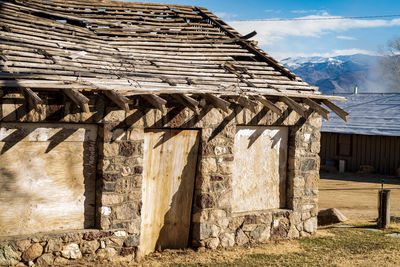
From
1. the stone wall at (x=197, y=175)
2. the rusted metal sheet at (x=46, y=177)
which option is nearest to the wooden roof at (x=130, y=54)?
the stone wall at (x=197, y=175)

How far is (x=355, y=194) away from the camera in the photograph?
16078mm

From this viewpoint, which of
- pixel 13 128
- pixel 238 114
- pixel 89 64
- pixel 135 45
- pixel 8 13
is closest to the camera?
pixel 13 128

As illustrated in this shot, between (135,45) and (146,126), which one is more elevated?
(135,45)

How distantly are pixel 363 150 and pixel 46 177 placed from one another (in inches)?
707

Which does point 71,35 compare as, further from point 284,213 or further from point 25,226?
point 284,213

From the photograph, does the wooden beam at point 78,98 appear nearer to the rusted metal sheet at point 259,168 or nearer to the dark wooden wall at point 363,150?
the rusted metal sheet at point 259,168

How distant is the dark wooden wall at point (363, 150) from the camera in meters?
21.2

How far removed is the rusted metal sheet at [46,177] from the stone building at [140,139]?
0.01 meters

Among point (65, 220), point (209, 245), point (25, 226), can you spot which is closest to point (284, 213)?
point (209, 245)

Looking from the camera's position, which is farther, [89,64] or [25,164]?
[89,64]

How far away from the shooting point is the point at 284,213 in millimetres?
8961

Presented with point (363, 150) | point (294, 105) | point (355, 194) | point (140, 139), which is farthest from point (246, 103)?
point (363, 150)

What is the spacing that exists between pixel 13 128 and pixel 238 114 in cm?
368

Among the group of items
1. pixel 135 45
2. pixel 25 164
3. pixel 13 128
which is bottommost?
pixel 25 164
